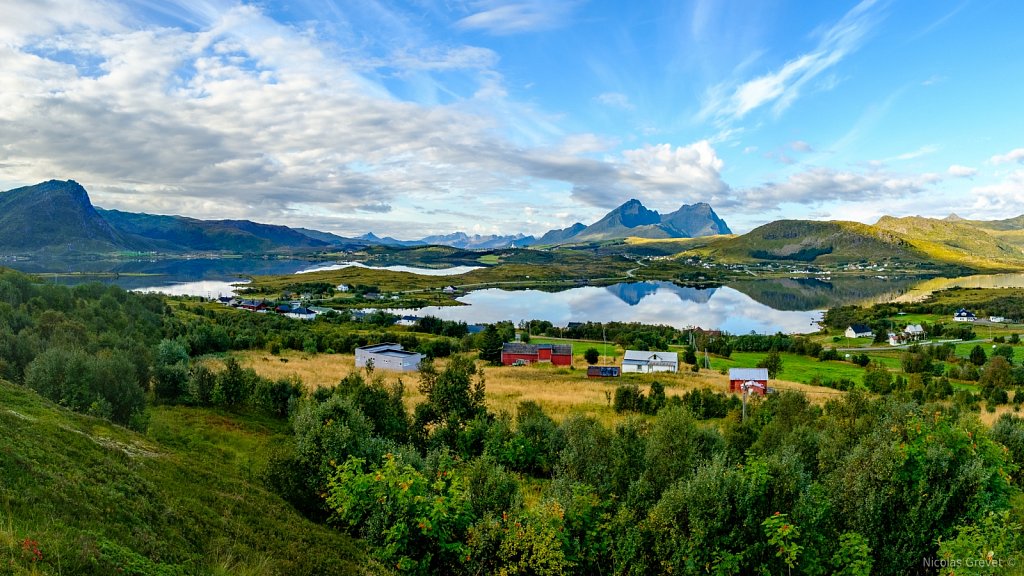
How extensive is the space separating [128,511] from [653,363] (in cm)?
6242

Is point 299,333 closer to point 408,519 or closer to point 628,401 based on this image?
point 628,401

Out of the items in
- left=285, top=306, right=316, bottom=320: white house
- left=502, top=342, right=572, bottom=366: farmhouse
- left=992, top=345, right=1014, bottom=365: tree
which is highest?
left=285, top=306, right=316, bottom=320: white house

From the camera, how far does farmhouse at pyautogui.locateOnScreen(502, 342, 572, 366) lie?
72.4 meters

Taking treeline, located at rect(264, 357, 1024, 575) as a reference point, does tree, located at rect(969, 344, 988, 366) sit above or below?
below

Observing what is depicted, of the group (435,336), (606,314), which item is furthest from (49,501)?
(606,314)

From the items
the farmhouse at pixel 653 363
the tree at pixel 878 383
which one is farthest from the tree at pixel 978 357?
the farmhouse at pixel 653 363

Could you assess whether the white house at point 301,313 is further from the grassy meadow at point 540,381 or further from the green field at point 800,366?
the green field at point 800,366

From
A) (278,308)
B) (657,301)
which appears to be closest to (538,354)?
(278,308)

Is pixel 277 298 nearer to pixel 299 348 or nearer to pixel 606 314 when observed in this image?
pixel 299 348

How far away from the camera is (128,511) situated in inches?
411

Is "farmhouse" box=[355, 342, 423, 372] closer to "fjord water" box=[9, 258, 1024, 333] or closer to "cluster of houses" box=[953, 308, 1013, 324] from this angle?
"fjord water" box=[9, 258, 1024, 333]

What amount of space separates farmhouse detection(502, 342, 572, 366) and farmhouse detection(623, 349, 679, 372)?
839 centimetres

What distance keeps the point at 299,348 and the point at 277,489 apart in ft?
187


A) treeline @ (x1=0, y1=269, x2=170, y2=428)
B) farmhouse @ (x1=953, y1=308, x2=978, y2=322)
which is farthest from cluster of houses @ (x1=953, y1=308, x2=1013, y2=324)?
treeline @ (x1=0, y1=269, x2=170, y2=428)
